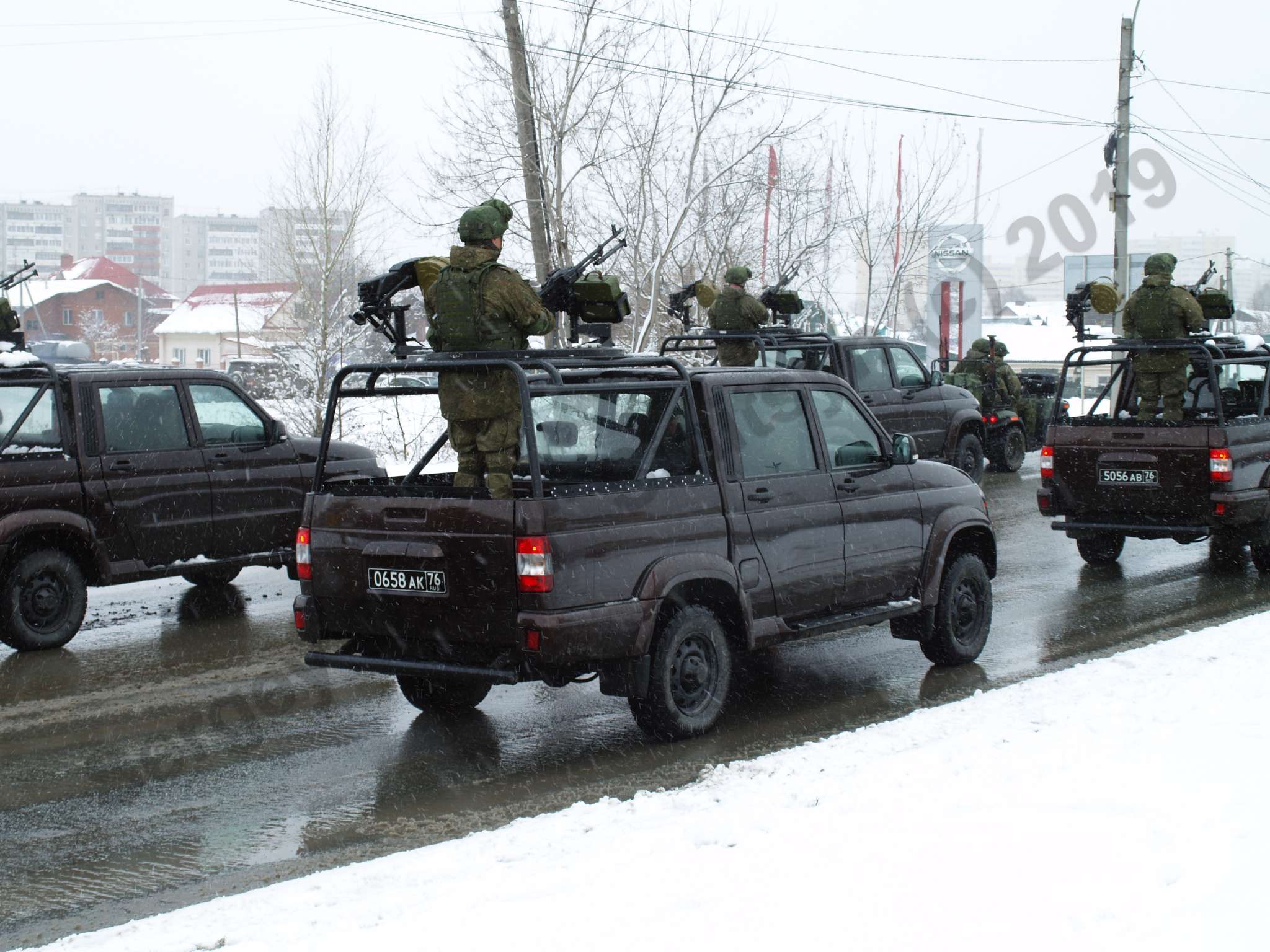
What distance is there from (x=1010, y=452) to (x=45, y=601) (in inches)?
611

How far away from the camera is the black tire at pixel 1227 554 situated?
12.3m

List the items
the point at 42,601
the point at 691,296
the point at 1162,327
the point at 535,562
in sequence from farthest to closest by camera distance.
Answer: the point at 691,296 < the point at 1162,327 < the point at 42,601 < the point at 535,562

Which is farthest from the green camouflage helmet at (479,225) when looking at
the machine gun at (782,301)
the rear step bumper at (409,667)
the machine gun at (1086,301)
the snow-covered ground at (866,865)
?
the machine gun at (782,301)

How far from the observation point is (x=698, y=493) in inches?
265

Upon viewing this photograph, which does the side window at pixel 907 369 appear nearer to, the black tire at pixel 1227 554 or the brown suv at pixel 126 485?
the black tire at pixel 1227 554

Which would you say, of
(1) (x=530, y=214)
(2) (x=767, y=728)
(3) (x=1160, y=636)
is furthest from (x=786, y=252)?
(2) (x=767, y=728)

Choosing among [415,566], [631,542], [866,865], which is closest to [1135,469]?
[631,542]

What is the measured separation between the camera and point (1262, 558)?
38.8ft

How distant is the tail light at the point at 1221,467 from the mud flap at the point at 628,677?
644 cm

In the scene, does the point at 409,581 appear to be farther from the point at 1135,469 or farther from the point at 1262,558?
the point at 1262,558

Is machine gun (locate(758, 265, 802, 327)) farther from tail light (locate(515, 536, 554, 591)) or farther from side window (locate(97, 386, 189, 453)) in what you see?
tail light (locate(515, 536, 554, 591))

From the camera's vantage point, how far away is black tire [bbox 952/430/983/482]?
17688 millimetres

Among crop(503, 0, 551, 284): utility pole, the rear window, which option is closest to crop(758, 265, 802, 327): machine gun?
crop(503, 0, 551, 284): utility pole

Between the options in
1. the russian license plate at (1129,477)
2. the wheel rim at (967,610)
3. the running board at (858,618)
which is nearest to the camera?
the running board at (858,618)
